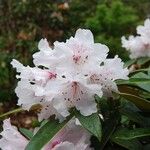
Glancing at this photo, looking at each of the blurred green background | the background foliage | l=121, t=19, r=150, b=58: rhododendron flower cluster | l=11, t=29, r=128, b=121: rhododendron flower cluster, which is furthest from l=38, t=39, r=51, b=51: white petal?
the blurred green background

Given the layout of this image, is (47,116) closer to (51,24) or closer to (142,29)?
(142,29)

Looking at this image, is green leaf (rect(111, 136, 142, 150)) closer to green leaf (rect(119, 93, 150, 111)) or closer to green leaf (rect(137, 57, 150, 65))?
green leaf (rect(119, 93, 150, 111))

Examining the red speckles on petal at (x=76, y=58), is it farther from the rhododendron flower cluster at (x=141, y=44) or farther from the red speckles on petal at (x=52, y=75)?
the rhododendron flower cluster at (x=141, y=44)

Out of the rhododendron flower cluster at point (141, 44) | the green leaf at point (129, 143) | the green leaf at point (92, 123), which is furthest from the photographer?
the rhododendron flower cluster at point (141, 44)

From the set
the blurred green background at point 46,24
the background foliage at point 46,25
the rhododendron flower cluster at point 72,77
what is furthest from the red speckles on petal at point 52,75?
the blurred green background at point 46,24

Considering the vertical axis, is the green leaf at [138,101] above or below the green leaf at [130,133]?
above

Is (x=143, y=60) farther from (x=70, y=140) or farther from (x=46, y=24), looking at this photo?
(x=46, y=24)

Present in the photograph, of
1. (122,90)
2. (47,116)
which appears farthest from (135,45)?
(47,116)

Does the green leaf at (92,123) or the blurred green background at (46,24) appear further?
the blurred green background at (46,24)
